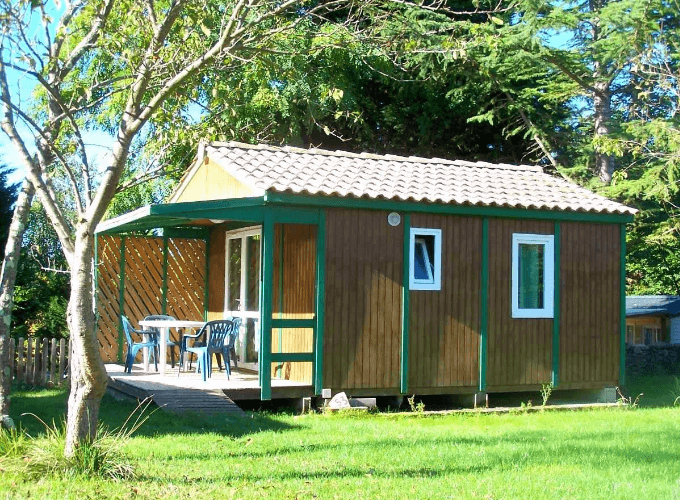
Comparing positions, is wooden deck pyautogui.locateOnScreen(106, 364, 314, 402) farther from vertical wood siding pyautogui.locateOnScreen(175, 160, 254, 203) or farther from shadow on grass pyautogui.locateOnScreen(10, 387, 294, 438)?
vertical wood siding pyautogui.locateOnScreen(175, 160, 254, 203)

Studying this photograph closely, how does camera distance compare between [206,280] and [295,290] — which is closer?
[295,290]

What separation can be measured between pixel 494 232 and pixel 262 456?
231 inches

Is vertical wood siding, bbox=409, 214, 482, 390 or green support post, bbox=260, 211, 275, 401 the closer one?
green support post, bbox=260, 211, 275, 401

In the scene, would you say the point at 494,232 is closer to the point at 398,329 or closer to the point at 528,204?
the point at 528,204

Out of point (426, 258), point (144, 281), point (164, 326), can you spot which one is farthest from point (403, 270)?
point (144, 281)

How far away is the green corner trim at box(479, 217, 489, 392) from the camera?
12648 mm

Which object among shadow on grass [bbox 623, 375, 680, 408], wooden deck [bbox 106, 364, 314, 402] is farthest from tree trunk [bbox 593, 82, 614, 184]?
wooden deck [bbox 106, 364, 314, 402]

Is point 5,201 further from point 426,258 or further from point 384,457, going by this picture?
point 384,457

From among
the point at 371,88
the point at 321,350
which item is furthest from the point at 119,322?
the point at 371,88

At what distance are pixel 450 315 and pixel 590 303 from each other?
101 inches

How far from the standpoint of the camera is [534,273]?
1328 centimetres

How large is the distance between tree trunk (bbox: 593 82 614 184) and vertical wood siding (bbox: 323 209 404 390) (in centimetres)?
935

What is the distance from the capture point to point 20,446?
7203 mm

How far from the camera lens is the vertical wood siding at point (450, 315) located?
40.1 feet
